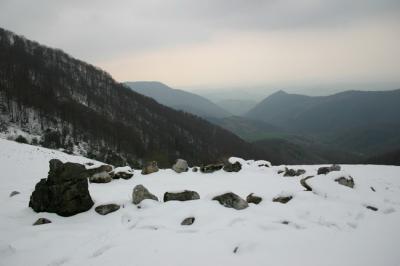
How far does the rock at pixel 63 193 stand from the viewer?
11992 mm

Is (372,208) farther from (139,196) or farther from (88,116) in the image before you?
(88,116)

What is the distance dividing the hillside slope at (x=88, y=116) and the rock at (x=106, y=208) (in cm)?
7498

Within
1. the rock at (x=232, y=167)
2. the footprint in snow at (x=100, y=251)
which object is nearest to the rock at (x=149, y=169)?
the rock at (x=232, y=167)

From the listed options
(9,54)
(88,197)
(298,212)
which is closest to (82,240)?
(88,197)

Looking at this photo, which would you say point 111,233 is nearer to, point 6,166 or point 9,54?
point 6,166

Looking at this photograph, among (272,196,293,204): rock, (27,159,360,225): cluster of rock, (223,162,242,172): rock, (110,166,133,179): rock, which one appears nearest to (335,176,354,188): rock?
(27,159,360,225): cluster of rock

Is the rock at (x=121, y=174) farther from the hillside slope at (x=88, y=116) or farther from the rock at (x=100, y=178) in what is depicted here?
the hillside slope at (x=88, y=116)

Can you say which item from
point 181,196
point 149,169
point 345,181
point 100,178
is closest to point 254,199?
point 181,196

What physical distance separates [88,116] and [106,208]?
4517 inches

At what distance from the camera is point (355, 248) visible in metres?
7.97

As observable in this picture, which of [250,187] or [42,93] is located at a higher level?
[42,93]

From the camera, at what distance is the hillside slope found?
9375cm

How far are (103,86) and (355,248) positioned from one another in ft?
591

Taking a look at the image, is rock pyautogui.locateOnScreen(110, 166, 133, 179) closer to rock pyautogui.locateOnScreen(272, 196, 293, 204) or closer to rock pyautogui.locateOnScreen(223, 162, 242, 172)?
rock pyautogui.locateOnScreen(223, 162, 242, 172)
